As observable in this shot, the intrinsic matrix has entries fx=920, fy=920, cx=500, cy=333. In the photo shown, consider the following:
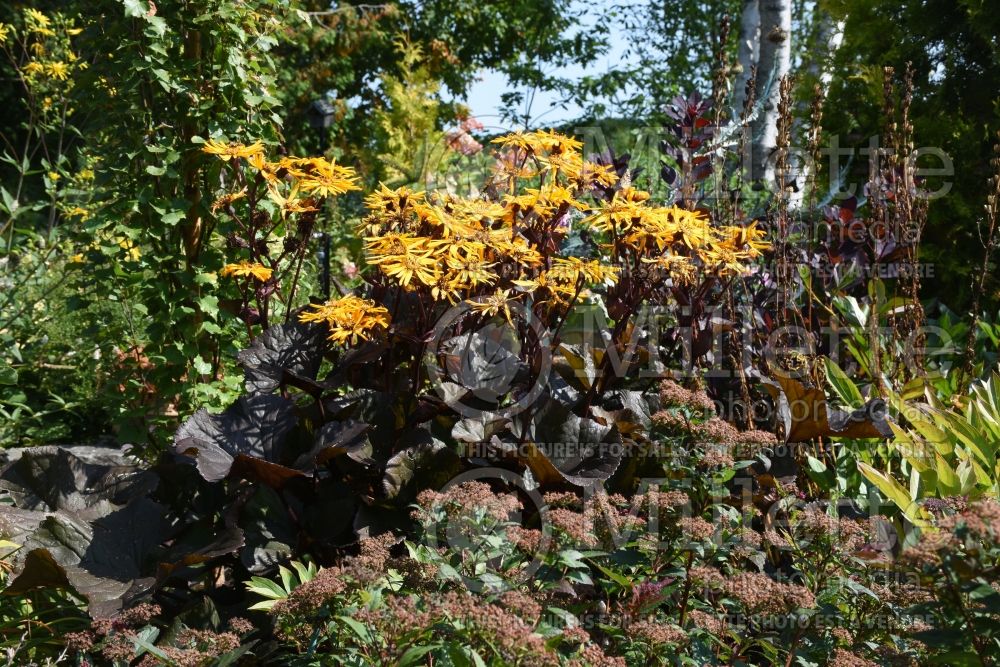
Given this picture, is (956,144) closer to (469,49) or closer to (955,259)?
(955,259)

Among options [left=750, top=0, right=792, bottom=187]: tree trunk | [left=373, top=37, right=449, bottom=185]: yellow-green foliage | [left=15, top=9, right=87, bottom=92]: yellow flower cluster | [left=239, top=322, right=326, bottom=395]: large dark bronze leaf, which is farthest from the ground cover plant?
[left=373, top=37, right=449, bottom=185]: yellow-green foliage

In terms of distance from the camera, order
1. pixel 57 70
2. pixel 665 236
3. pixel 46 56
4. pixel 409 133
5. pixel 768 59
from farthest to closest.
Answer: pixel 409 133 < pixel 768 59 < pixel 46 56 < pixel 57 70 < pixel 665 236

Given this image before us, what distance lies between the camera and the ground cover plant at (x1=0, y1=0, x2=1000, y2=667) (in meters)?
1.78

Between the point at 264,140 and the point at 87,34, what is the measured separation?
0.68m

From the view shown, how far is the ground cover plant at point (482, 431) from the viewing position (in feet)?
5.83

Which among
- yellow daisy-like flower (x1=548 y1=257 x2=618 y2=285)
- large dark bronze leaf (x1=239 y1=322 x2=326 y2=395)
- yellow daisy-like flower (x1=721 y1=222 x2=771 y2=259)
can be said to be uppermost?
yellow daisy-like flower (x1=721 y1=222 x2=771 y2=259)

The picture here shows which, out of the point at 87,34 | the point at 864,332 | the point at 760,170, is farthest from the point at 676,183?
the point at 760,170

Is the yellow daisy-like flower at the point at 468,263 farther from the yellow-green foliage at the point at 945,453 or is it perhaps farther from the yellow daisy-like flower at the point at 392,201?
the yellow-green foliage at the point at 945,453

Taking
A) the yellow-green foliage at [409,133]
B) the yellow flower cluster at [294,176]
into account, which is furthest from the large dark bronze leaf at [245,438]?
the yellow-green foliage at [409,133]

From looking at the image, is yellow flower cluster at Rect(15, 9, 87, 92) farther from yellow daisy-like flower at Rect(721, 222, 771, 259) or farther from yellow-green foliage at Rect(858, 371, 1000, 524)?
yellow-green foliage at Rect(858, 371, 1000, 524)

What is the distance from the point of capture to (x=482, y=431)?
2.30m

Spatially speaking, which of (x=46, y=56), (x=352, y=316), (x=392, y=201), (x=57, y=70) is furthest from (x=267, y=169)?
(x=46, y=56)

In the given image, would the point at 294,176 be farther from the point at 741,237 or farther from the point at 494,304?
the point at 741,237

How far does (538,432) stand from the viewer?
8.07ft
